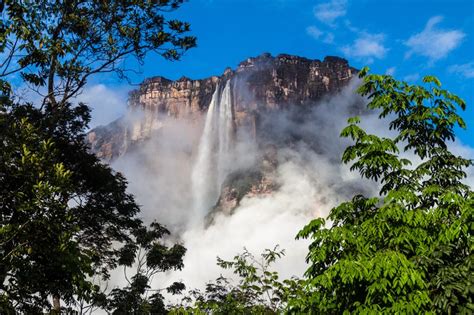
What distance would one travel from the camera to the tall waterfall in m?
128

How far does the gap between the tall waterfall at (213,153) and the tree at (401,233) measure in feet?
387

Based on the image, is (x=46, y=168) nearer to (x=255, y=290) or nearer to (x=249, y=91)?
(x=255, y=290)

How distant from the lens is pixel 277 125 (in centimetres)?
13238

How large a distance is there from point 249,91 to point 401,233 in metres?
128

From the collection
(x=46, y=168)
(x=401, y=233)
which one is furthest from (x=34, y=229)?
(x=401, y=233)

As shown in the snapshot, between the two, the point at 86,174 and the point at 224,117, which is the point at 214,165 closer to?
the point at 224,117

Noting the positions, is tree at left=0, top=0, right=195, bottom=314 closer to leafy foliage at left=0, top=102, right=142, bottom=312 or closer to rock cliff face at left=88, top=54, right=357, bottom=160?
leafy foliage at left=0, top=102, right=142, bottom=312

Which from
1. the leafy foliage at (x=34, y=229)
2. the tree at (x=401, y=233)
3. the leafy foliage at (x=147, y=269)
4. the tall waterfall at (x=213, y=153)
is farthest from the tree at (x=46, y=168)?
the tall waterfall at (x=213, y=153)

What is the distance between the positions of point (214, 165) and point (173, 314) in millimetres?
121758

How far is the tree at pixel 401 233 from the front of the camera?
5531 millimetres

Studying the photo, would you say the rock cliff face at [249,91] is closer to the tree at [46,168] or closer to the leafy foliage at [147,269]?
the leafy foliage at [147,269]

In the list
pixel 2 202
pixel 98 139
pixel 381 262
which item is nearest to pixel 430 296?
pixel 381 262

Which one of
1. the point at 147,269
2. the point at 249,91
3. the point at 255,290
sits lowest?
the point at 255,290

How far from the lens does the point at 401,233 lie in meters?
6.17
